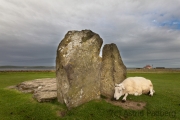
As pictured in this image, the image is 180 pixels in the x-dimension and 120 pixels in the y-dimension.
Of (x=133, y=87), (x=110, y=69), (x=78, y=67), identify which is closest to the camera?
(x=78, y=67)

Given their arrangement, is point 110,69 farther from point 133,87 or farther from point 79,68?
point 79,68

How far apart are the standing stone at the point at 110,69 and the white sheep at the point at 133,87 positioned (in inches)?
23.4

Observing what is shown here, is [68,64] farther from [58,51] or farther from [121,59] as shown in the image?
[121,59]

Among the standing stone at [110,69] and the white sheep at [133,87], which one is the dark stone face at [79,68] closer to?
the standing stone at [110,69]

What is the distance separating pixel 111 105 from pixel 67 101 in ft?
9.00

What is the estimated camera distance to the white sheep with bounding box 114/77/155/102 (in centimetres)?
1182

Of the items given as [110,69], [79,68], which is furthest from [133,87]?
[79,68]

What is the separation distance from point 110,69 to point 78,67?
10.7ft

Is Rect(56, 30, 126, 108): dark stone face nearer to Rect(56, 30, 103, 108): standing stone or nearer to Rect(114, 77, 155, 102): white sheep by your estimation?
Rect(56, 30, 103, 108): standing stone

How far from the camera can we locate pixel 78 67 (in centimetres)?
1038

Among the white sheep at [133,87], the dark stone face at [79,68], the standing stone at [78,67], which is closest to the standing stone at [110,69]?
the dark stone face at [79,68]

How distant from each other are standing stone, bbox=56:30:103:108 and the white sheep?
5.78 feet

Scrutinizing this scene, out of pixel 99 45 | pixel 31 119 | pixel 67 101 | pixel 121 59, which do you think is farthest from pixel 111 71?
pixel 31 119

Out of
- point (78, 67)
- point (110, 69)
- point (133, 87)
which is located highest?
point (78, 67)
